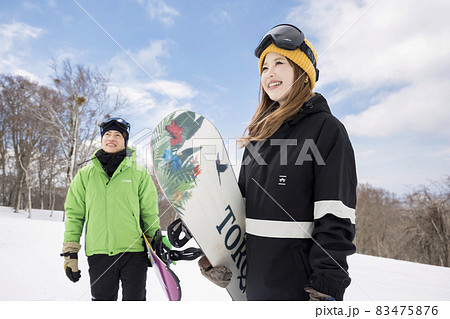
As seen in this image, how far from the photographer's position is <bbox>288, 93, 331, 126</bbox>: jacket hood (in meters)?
1.08

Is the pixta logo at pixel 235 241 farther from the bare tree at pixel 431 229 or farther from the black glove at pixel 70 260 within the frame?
the bare tree at pixel 431 229

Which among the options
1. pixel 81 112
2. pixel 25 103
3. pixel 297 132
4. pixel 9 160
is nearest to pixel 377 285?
pixel 297 132

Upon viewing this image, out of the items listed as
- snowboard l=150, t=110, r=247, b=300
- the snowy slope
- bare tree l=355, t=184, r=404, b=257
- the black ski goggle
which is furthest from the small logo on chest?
bare tree l=355, t=184, r=404, b=257

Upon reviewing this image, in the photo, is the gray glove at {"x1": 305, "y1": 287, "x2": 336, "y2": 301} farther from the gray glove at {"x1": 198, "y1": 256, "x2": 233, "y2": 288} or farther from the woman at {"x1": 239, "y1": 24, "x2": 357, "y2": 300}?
the gray glove at {"x1": 198, "y1": 256, "x2": 233, "y2": 288}

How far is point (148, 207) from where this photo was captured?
2.06 meters

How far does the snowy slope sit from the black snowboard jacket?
173 centimetres

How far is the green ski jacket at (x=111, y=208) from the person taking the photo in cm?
190

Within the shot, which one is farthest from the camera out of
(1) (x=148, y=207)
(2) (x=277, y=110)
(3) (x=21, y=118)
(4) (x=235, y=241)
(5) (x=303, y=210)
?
(3) (x=21, y=118)

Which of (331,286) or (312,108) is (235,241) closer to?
(331,286)

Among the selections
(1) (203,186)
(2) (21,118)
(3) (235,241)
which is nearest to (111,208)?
(1) (203,186)

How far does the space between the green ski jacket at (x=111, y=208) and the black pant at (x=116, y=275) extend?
52 millimetres

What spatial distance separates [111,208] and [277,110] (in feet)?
4.44

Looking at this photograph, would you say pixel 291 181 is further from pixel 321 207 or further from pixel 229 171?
pixel 229 171

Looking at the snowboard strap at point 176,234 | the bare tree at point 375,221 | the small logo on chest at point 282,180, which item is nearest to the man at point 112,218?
the snowboard strap at point 176,234
